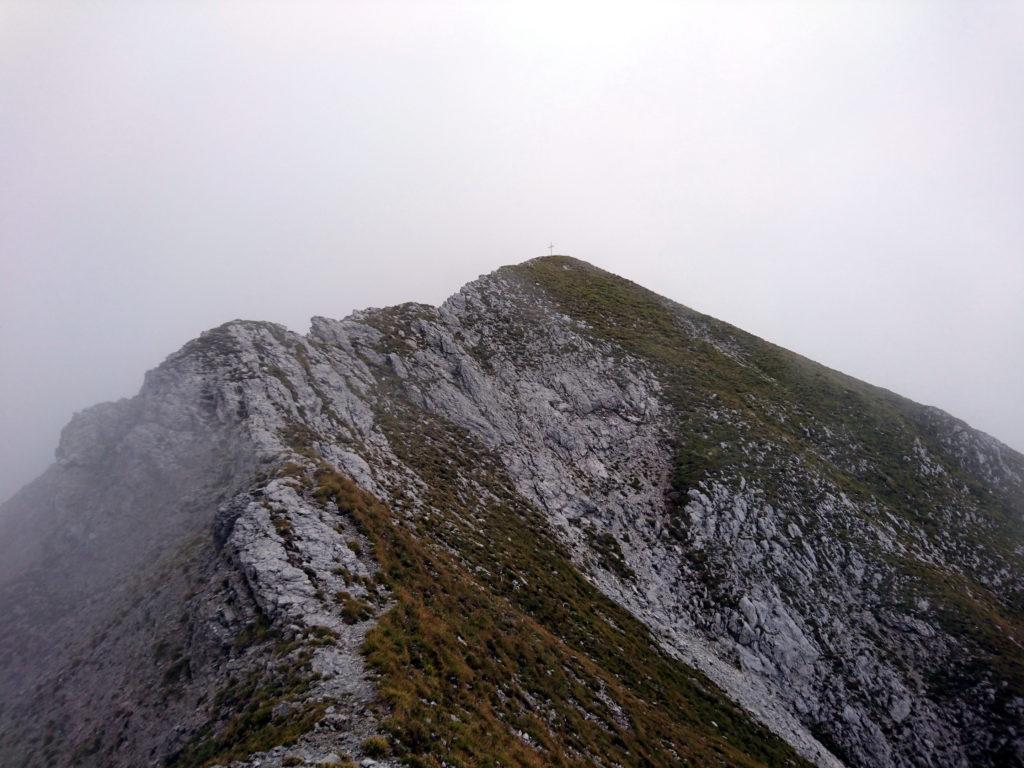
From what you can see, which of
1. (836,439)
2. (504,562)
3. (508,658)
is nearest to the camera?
(508,658)

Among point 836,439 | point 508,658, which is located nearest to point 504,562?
point 508,658

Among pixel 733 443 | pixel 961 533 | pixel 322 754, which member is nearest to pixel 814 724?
pixel 733 443

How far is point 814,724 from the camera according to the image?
2878 cm

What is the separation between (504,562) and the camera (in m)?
28.0

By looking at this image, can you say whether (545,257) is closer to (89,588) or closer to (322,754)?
(89,588)

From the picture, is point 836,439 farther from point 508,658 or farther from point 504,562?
point 508,658

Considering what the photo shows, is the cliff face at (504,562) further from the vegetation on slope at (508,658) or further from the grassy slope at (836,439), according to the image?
the grassy slope at (836,439)

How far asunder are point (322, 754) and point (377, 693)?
237 centimetres

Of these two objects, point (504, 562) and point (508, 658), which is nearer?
point (508, 658)

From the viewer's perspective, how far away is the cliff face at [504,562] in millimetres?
15867

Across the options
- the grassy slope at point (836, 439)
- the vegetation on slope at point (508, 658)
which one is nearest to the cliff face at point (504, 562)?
the vegetation on slope at point (508, 658)

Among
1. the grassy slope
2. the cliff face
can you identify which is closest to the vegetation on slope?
the cliff face

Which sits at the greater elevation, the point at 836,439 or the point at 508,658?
the point at 836,439

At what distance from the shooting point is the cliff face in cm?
1587
